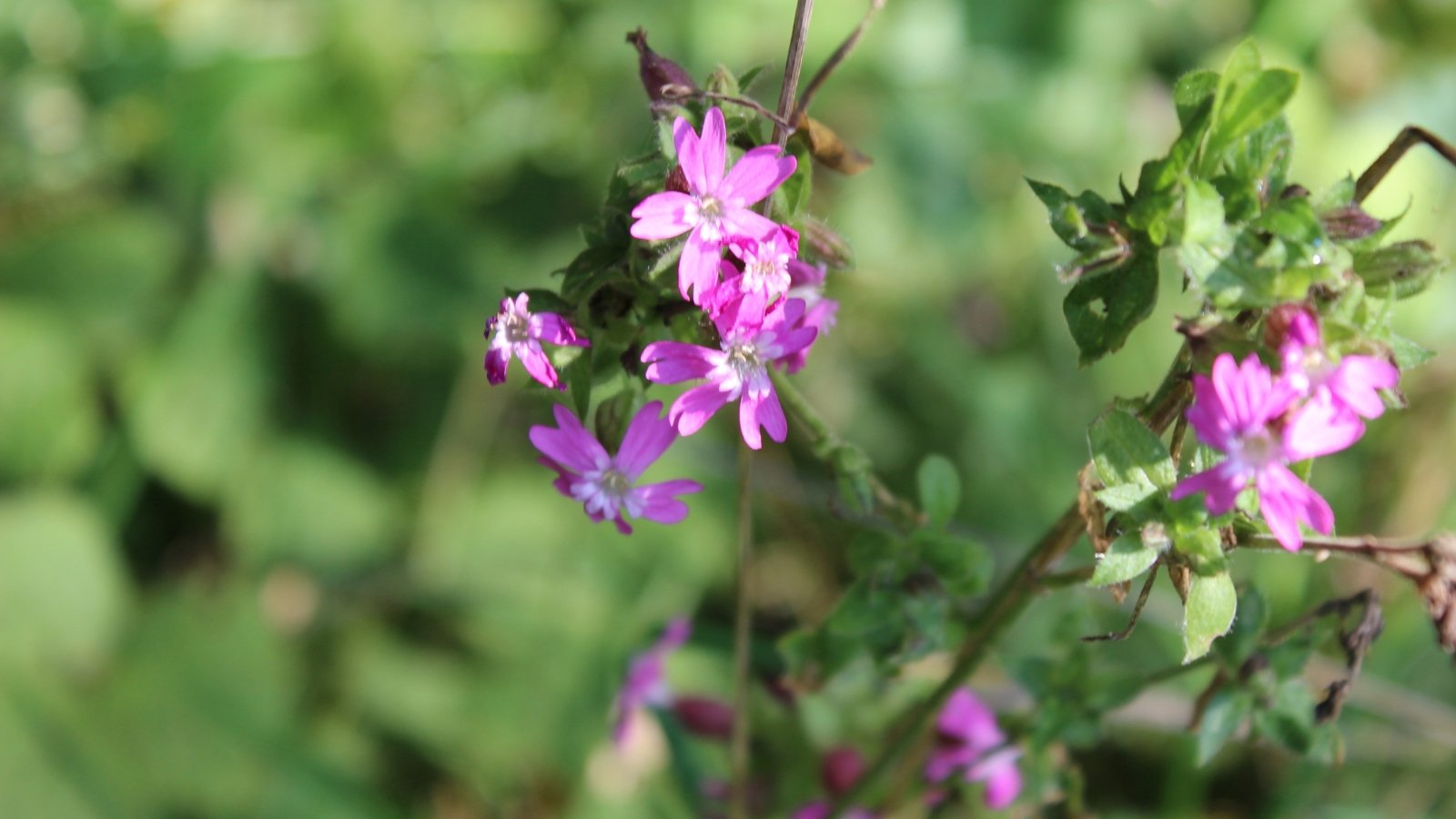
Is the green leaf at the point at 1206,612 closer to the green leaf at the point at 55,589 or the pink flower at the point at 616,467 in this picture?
the pink flower at the point at 616,467

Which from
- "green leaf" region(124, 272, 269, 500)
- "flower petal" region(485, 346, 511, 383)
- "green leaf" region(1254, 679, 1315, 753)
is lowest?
"green leaf" region(1254, 679, 1315, 753)

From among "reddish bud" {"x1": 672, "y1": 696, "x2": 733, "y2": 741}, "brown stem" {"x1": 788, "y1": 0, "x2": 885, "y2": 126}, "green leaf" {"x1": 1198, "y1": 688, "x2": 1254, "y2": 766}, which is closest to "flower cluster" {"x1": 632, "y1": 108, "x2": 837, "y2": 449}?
"brown stem" {"x1": 788, "y1": 0, "x2": 885, "y2": 126}

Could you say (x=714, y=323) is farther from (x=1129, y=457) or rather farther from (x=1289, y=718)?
(x=1289, y=718)

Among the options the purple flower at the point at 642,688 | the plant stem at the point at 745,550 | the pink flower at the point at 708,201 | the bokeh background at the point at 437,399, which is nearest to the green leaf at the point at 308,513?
the bokeh background at the point at 437,399

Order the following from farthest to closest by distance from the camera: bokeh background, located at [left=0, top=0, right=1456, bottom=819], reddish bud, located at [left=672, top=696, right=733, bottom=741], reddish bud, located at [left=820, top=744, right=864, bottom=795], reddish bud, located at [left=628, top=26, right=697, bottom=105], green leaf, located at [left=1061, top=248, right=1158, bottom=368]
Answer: bokeh background, located at [left=0, top=0, right=1456, bottom=819], reddish bud, located at [left=672, top=696, right=733, bottom=741], reddish bud, located at [left=820, top=744, right=864, bottom=795], reddish bud, located at [left=628, top=26, right=697, bottom=105], green leaf, located at [left=1061, top=248, right=1158, bottom=368]

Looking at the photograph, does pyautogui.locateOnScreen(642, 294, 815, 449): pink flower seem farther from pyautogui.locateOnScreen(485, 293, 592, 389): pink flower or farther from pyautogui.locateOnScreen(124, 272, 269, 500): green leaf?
pyautogui.locateOnScreen(124, 272, 269, 500): green leaf
